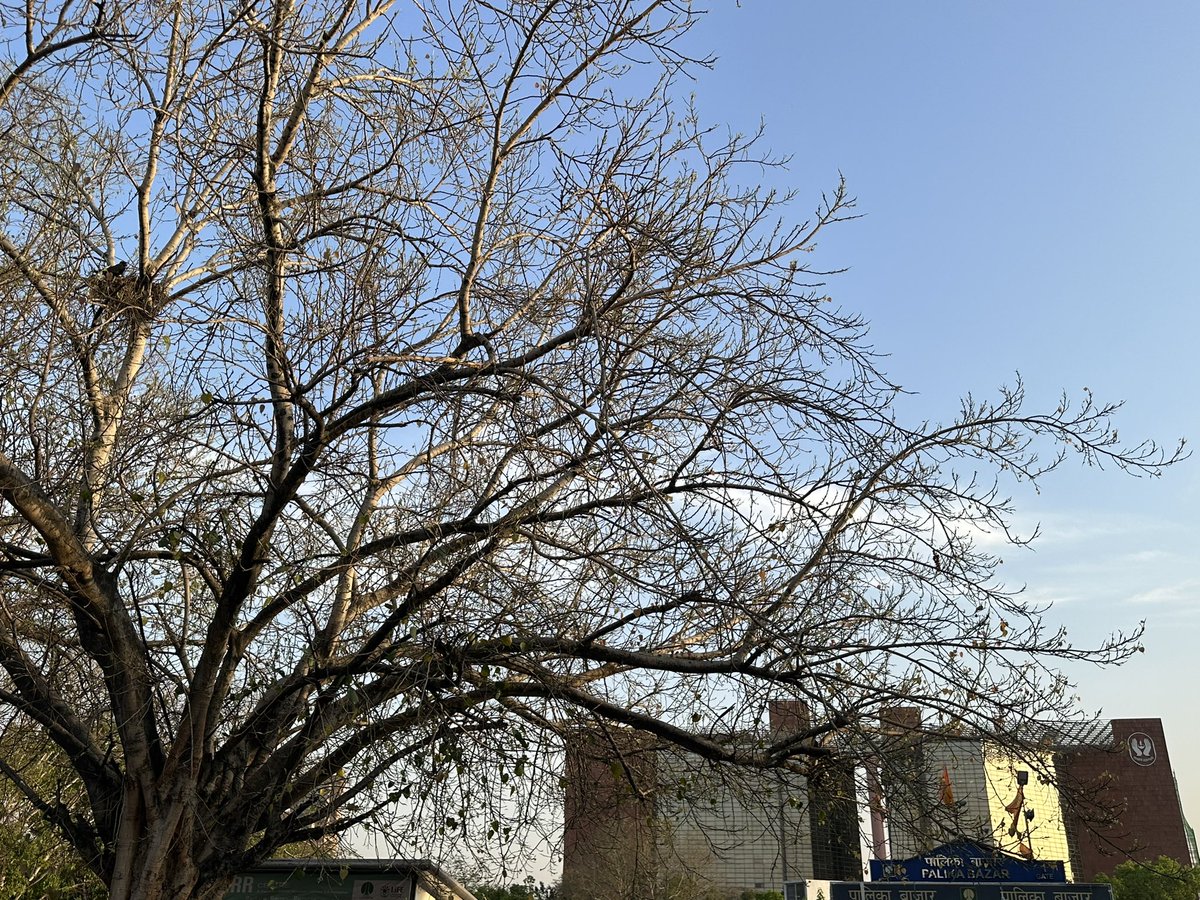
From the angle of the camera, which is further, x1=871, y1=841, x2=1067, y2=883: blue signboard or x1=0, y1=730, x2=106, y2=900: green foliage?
x1=0, y1=730, x2=106, y2=900: green foliage

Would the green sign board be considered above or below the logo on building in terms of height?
below

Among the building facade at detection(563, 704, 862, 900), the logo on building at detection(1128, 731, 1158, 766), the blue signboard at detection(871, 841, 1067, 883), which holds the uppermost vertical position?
the logo on building at detection(1128, 731, 1158, 766)

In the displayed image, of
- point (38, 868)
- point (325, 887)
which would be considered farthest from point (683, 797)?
point (38, 868)

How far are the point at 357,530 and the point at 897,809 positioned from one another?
404cm

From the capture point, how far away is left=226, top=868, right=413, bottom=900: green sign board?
29.3 ft

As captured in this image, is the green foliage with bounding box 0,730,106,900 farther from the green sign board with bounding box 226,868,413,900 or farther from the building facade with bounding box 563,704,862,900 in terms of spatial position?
the building facade with bounding box 563,704,862,900

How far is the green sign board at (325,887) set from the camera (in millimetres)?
8938

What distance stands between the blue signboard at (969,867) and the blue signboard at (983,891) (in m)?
0.72

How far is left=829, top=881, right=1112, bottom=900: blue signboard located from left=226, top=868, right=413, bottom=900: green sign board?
A: 615cm

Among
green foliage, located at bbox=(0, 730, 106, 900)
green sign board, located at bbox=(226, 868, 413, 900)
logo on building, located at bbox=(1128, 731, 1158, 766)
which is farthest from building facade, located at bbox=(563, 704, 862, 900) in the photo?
logo on building, located at bbox=(1128, 731, 1158, 766)

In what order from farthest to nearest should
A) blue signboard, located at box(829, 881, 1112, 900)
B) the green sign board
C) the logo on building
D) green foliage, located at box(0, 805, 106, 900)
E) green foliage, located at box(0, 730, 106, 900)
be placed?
the logo on building < green foliage, located at box(0, 805, 106, 900) < green foliage, located at box(0, 730, 106, 900) < blue signboard, located at box(829, 881, 1112, 900) < the green sign board

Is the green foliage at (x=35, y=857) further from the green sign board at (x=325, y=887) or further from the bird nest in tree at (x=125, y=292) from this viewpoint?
the bird nest in tree at (x=125, y=292)

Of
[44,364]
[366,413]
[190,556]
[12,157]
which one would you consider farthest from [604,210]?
[12,157]

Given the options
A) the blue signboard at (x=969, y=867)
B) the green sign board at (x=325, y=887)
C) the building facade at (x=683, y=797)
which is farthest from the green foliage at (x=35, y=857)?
the blue signboard at (x=969, y=867)
